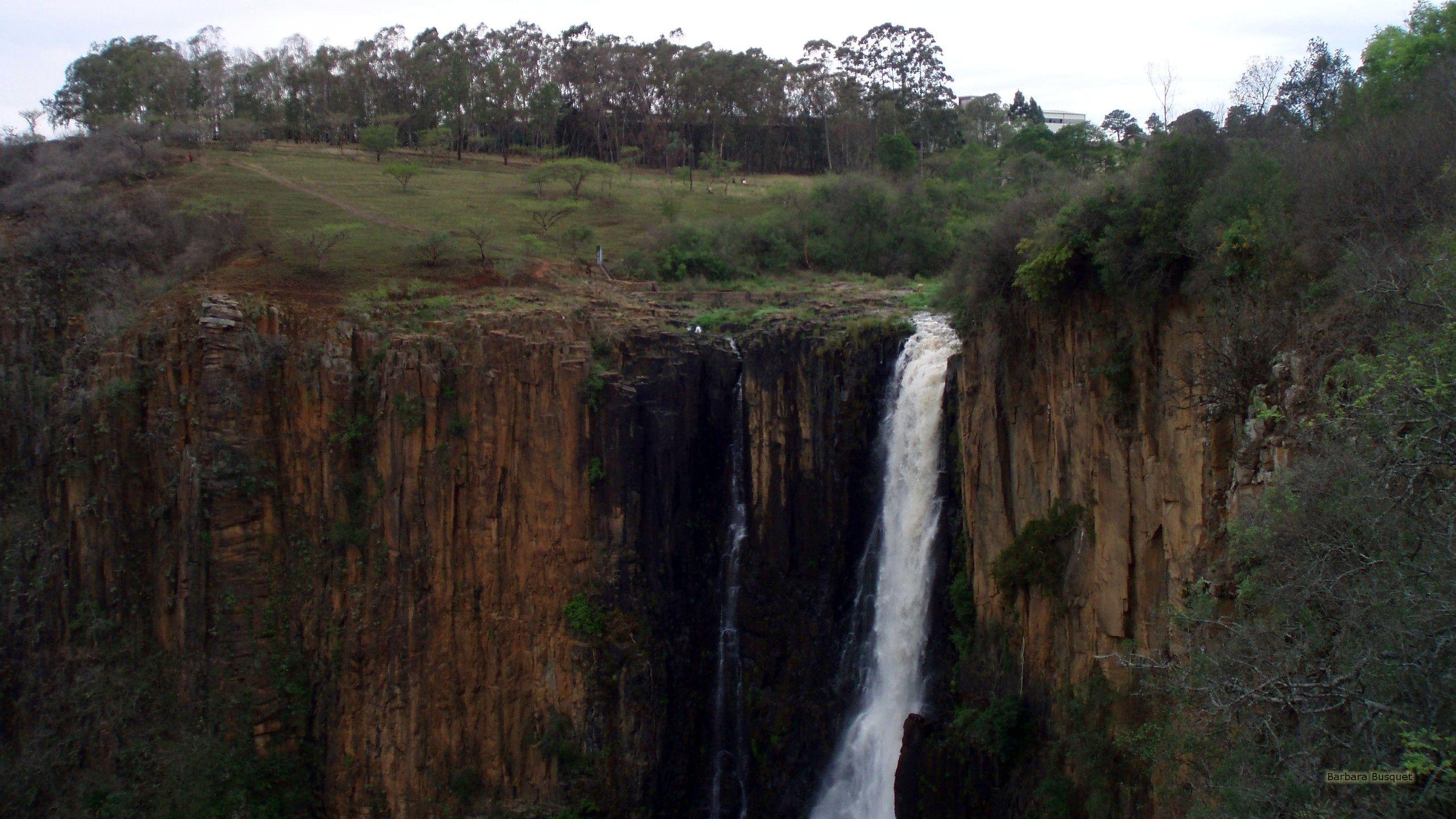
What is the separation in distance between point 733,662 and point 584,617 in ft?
9.65

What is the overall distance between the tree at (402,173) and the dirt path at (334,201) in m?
2.76

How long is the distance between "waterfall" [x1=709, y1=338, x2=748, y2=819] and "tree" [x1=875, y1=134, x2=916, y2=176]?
15.8 meters

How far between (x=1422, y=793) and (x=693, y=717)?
561 inches

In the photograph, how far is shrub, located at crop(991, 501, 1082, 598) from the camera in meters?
13.3

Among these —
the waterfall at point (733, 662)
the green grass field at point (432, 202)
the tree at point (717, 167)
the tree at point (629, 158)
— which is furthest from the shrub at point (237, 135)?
the waterfall at point (733, 662)

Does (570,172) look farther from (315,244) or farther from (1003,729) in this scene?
(1003,729)

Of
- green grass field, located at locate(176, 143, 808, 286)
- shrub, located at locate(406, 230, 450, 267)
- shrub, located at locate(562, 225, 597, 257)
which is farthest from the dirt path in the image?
shrub, located at locate(562, 225, 597, 257)

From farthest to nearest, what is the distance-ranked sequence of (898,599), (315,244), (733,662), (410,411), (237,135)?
1. (237,135)
2. (315,244)
3. (733,662)
4. (410,411)
5. (898,599)

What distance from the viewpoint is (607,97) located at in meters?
42.5

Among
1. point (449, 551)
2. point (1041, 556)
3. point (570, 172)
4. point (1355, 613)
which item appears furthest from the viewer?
point (570, 172)

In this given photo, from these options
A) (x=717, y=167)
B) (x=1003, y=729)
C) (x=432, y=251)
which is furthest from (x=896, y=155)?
(x=1003, y=729)

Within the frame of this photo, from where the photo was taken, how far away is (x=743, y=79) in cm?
4150

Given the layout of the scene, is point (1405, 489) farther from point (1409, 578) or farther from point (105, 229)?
point (105, 229)

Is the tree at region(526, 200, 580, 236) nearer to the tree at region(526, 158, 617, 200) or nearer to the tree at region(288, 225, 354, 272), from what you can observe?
the tree at region(526, 158, 617, 200)
